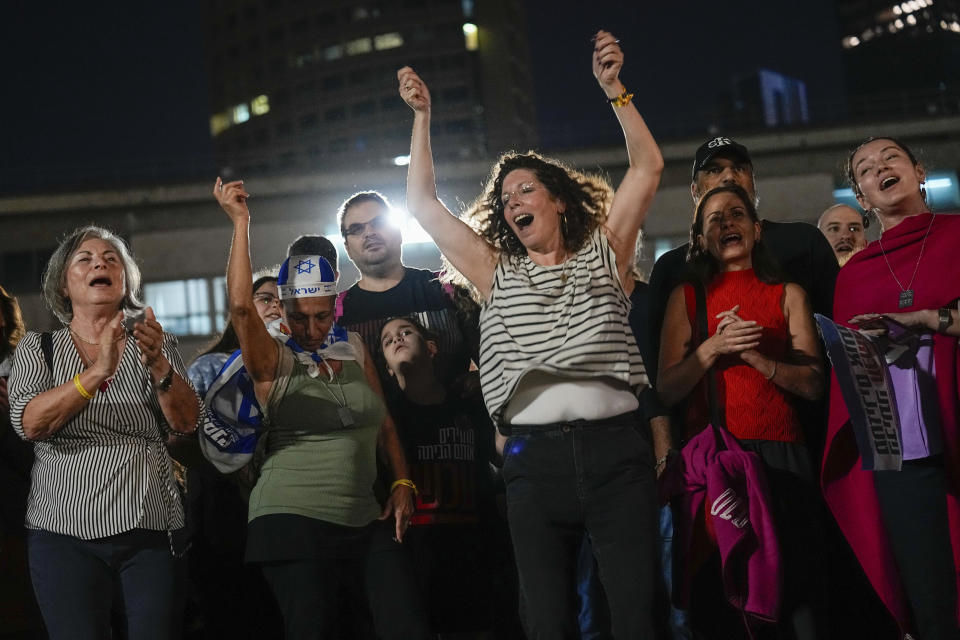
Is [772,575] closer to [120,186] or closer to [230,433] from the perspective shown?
[230,433]

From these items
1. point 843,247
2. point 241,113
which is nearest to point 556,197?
point 843,247

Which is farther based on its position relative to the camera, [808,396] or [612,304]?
[808,396]

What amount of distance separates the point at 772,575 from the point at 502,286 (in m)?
1.43

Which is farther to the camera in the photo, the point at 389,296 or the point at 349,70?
the point at 349,70

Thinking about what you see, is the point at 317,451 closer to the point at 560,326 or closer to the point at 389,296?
the point at 560,326

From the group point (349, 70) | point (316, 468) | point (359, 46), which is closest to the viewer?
point (316, 468)

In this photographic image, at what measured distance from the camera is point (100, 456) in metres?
3.51

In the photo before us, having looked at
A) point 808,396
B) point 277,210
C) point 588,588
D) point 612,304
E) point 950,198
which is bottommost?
point 588,588

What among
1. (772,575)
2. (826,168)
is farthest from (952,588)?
(826,168)

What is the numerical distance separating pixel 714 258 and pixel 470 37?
98.7 metres

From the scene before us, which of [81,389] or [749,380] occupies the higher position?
[81,389]

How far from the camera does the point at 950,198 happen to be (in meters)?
25.7

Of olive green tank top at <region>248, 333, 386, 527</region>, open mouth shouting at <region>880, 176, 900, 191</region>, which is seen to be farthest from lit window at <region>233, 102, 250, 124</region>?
open mouth shouting at <region>880, 176, 900, 191</region>

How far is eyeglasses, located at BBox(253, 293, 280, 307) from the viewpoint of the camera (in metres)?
5.25
